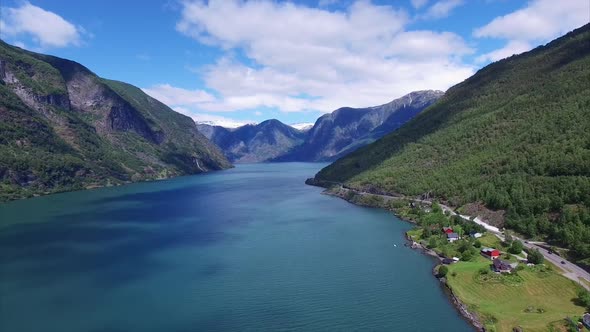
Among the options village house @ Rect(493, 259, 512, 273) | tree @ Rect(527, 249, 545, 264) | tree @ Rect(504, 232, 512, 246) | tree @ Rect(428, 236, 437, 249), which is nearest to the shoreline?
tree @ Rect(428, 236, 437, 249)

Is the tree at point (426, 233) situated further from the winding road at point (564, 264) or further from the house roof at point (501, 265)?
the house roof at point (501, 265)

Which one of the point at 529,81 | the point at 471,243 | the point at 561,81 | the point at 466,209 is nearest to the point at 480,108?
the point at 529,81

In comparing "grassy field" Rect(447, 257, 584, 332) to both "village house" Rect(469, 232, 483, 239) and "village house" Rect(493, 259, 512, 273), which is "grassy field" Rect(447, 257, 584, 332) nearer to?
"village house" Rect(493, 259, 512, 273)

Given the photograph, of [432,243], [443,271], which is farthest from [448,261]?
[432,243]

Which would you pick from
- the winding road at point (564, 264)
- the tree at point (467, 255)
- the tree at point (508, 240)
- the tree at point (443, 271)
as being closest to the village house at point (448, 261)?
the tree at point (467, 255)

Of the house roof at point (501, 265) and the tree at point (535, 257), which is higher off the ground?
the tree at point (535, 257)

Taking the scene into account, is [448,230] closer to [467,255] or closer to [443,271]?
[467,255]
